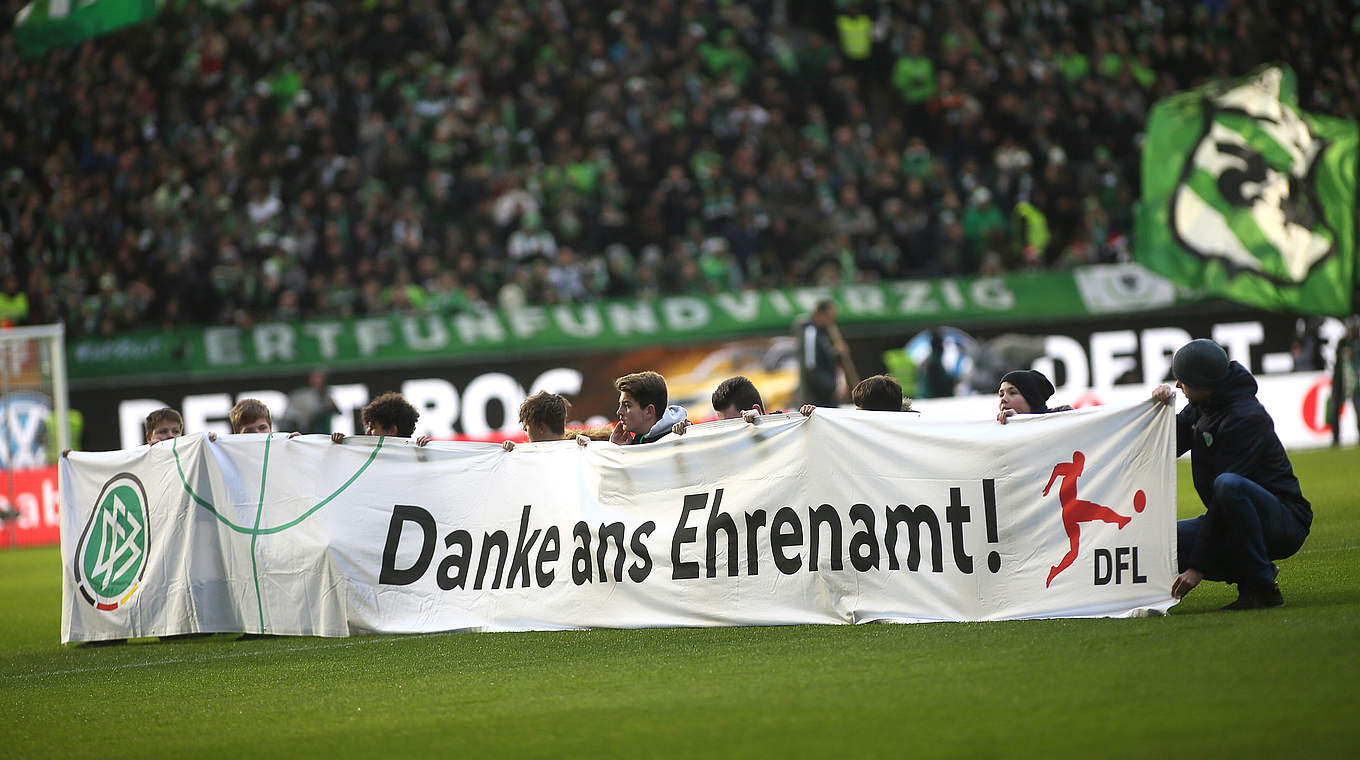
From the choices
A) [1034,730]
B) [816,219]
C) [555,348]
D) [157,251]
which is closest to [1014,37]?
[816,219]

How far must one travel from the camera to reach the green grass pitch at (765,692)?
503cm

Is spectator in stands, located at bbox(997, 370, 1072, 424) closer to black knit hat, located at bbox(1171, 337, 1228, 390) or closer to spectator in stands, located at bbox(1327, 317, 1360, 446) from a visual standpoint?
black knit hat, located at bbox(1171, 337, 1228, 390)

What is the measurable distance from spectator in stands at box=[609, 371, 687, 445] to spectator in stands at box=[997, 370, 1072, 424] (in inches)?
72.7

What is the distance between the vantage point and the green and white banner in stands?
21.0m

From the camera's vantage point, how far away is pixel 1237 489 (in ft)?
23.4

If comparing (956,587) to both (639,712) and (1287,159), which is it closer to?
(639,712)

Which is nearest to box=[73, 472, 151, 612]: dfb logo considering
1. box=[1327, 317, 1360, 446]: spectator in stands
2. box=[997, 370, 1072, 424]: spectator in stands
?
box=[997, 370, 1072, 424]: spectator in stands

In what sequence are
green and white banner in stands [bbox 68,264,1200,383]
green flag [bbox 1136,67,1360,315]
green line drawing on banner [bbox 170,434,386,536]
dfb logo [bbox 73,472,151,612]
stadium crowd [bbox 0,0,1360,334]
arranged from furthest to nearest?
stadium crowd [bbox 0,0,1360,334]
green and white banner in stands [bbox 68,264,1200,383]
green flag [bbox 1136,67,1360,315]
dfb logo [bbox 73,472,151,612]
green line drawing on banner [bbox 170,434,386,536]

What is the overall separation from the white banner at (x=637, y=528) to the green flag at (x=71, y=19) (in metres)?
7.97

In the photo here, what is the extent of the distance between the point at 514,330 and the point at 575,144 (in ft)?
15.2

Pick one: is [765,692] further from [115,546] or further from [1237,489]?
[115,546]

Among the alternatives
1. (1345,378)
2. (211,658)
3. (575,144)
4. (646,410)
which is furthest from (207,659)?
(575,144)

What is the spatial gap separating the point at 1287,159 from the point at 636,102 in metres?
9.71

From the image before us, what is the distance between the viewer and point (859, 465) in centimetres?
798
